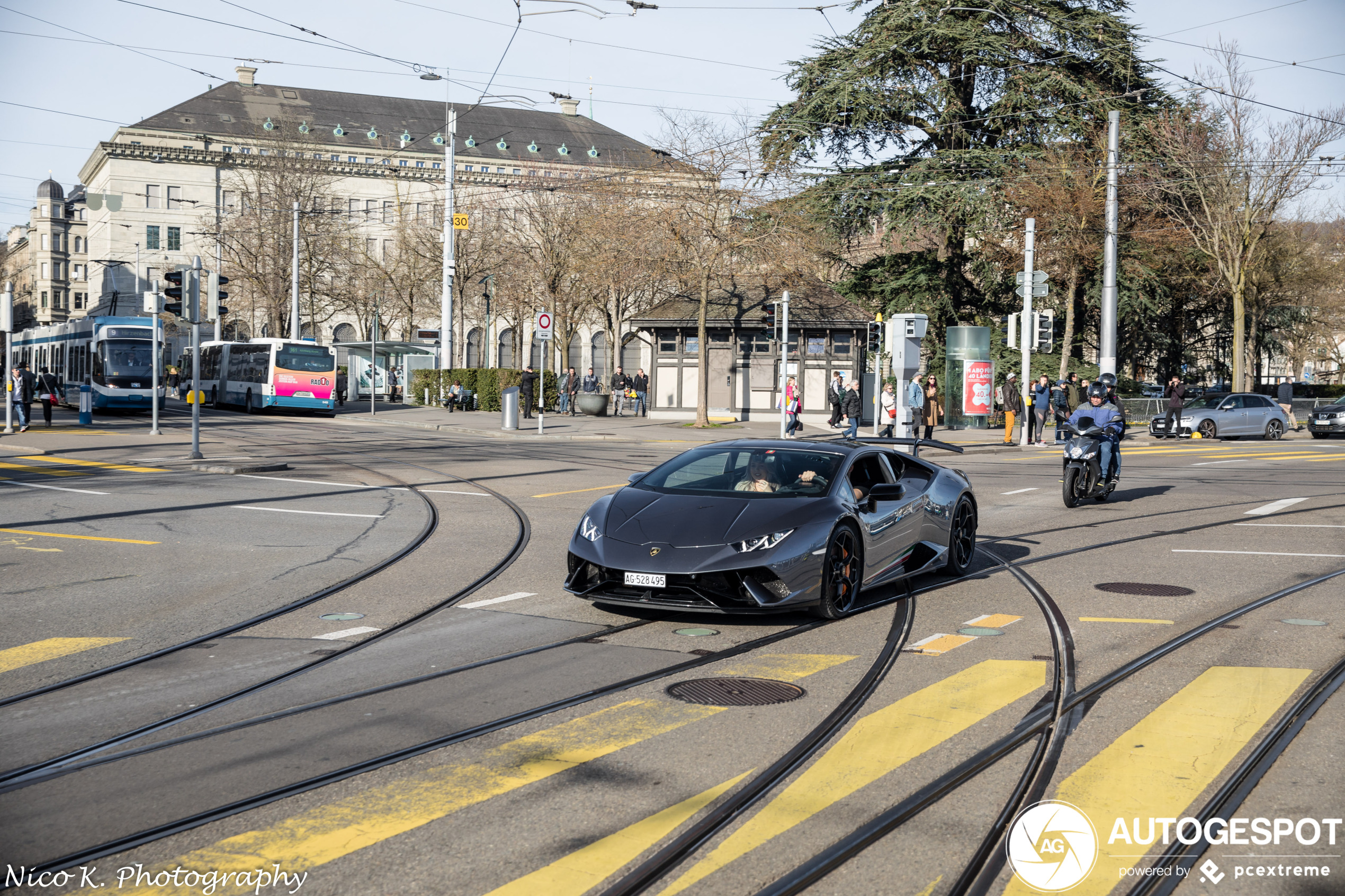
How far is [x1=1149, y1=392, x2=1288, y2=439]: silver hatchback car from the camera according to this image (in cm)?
3584

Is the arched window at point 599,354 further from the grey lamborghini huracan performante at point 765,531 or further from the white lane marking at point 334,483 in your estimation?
the grey lamborghini huracan performante at point 765,531

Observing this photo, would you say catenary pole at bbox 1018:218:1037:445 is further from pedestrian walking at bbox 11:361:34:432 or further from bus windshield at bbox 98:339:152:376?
bus windshield at bbox 98:339:152:376

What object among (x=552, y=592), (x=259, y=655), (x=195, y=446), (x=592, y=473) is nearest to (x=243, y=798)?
(x=259, y=655)

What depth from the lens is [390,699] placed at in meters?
6.23

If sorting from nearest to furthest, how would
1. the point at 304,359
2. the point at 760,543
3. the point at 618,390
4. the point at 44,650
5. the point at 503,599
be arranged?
the point at 44,650 → the point at 760,543 → the point at 503,599 → the point at 304,359 → the point at 618,390

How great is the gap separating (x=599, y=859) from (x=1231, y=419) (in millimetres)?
35599

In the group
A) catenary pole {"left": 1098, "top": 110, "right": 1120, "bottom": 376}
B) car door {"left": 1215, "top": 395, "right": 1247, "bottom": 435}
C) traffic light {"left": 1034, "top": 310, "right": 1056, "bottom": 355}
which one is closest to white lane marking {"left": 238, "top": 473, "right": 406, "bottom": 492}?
traffic light {"left": 1034, "top": 310, "right": 1056, "bottom": 355}

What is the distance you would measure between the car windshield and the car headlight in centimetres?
73

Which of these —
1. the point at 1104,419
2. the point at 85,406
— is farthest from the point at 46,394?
the point at 1104,419

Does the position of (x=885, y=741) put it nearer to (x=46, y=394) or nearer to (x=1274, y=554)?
(x=1274, y=554)

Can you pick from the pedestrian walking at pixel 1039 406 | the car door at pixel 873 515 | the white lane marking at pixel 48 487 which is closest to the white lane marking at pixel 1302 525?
the car door at pixel 873 515

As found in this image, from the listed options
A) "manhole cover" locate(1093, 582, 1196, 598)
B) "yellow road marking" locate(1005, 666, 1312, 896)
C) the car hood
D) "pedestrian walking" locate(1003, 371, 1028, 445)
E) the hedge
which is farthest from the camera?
the hedge

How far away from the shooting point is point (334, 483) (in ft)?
62.0

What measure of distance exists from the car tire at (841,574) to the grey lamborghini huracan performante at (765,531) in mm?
11
